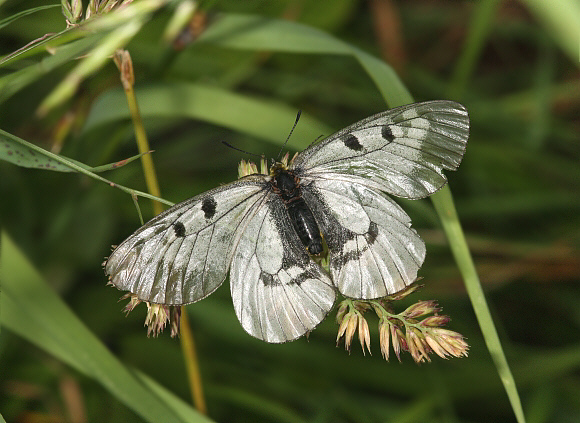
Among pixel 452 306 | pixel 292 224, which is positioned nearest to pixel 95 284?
pixel 292 224

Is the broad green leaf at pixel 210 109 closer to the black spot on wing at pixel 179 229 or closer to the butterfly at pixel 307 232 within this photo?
the butterfly at pixel 307 232

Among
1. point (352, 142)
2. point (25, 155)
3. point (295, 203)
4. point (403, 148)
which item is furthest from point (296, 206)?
point (25, 155)

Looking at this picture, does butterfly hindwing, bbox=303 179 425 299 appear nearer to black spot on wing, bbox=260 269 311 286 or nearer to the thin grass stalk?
black spot on wing, bbox=260 269 311 286

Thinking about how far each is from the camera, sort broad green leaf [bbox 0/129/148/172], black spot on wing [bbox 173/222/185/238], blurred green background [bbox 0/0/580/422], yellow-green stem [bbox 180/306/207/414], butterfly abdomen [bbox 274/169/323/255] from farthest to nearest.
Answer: blurred green background [bbox 0/0/580/422] → yellow-green stem [bbox 180/306/207/414] → butterfly abdomen [bbox 274/169/323/255] → black spot on wing [bbox 173/222/185/238] → broad green leaf [bbox 0/129/148/172]

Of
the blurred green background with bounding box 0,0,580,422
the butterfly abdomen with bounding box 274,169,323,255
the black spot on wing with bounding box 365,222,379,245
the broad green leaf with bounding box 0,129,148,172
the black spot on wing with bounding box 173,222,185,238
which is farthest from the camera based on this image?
the blurred green background with bounding box 0,0,580,422

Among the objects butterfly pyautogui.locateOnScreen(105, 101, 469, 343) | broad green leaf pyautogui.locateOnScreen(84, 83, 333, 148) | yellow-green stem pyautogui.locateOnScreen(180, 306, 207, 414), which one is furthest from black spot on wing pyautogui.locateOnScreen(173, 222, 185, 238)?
broad green leaf pyautogui.locateOnScreen(84, 83, 333, 148)

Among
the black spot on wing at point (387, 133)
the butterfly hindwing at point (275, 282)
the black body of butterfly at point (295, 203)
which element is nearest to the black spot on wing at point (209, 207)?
the butterfly hindwing at point (275, 282)

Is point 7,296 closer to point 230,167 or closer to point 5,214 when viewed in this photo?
point 5,214

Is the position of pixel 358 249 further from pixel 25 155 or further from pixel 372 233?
pixel 25 155
